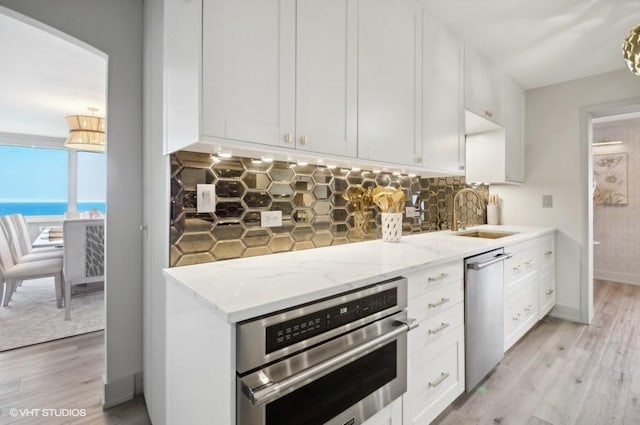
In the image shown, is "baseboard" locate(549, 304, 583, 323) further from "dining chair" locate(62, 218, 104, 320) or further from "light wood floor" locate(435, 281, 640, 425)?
"dining chair" locate(62, 218, 104, 320)

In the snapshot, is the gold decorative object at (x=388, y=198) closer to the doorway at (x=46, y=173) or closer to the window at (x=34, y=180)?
the doorway at (x=46, y=173)

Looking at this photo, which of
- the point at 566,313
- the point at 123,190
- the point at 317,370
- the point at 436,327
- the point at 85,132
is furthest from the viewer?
the point at 85,132

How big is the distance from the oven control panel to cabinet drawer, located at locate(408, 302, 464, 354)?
28cm

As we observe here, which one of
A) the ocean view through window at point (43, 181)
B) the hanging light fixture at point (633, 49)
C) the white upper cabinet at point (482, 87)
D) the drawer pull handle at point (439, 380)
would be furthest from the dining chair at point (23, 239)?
the hanging light fixture at point (633, 49)

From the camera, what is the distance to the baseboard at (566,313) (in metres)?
3.16

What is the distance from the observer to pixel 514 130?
3254mm

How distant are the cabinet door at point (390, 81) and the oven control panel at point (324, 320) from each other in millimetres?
785

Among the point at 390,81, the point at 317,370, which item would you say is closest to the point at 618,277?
the point at 390,81

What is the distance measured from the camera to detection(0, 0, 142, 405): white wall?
1.76m

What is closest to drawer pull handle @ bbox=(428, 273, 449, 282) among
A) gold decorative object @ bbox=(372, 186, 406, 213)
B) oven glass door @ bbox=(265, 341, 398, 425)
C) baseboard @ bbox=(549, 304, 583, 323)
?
oven glass door @ bbox=(265, 341, 398, 425)

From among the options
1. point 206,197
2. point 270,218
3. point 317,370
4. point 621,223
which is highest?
point 206,197

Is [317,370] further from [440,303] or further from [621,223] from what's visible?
[621,223]

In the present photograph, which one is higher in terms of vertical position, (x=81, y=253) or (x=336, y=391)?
(x=81, y=253)

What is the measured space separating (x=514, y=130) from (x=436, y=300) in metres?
2.57
